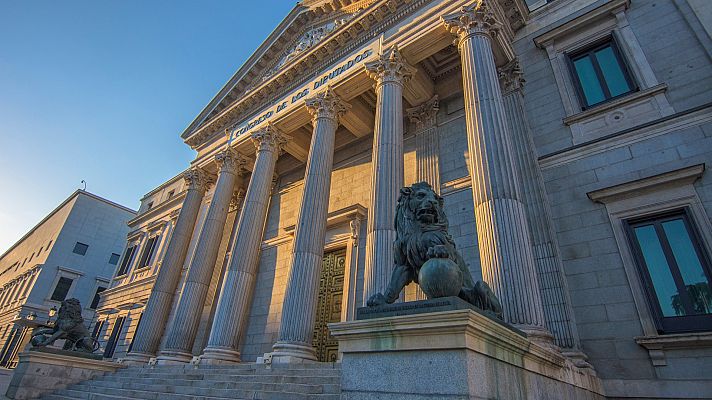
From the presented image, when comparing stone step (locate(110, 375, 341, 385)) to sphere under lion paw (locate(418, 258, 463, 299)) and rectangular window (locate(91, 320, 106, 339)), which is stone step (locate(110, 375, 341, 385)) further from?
rectangular window (locate(91, 320, 106, 339))

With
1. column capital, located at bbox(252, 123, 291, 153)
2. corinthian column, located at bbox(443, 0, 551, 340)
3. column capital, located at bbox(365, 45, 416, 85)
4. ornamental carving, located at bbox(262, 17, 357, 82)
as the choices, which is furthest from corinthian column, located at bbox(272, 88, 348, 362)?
corinthian column, located at bbox(443, 0, 551, 340)

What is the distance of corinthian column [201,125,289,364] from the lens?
11523 mm

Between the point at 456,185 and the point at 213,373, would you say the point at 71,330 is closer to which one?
the point at 213,373

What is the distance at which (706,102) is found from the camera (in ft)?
28.8

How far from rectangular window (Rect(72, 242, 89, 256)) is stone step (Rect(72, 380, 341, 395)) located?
106 ft

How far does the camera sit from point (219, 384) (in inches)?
348

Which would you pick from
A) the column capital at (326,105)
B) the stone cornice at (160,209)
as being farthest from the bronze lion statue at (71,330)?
the stone cornice at (160,209)

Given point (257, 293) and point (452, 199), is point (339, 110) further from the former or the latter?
point (257, 293)

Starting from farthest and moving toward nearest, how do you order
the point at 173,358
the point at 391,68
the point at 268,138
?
the point at 268,138, the point at 173,358, the point at 391,68

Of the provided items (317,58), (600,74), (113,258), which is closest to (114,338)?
(317,58)

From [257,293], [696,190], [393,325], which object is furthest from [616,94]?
[257,293]

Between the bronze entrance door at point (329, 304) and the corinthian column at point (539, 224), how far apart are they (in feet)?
23.3

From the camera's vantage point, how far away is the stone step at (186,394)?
6940mm

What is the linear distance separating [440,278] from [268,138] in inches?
501
